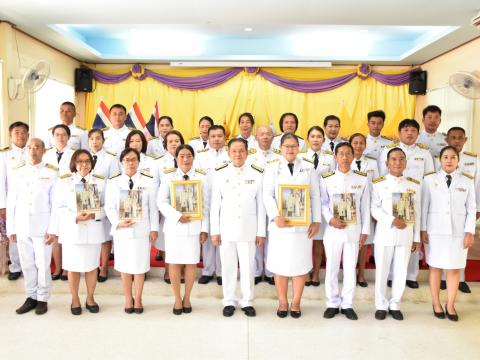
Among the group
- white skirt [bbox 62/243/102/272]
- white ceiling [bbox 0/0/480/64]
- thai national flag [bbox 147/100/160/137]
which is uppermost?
white ceiling [bbox 0/0/480/64]

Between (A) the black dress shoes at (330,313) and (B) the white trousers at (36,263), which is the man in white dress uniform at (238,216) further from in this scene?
(B) the white trousers at (36,263)

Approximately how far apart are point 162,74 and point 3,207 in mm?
5347

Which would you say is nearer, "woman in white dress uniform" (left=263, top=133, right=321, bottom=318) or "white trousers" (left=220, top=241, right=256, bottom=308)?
"woman in white dress uniform" (left=263, top=133, right=321, bottom=318)

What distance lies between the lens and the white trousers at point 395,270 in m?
3.75

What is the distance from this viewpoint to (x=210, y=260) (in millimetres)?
4414

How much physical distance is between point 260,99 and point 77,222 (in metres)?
5.92

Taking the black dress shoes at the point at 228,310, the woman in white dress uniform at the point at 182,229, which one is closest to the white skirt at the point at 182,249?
the woman in white dress uniform at the point at 182,229

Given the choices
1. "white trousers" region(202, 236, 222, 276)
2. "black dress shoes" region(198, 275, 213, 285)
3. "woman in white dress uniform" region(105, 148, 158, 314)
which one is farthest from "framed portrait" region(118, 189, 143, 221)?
"black dress shoes" region(198, 275, 213, 285)

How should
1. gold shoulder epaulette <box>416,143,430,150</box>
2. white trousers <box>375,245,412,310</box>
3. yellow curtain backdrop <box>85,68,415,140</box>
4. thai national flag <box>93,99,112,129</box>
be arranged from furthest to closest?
yellow curtain backdrop <box>85,68,415,140</box> < thai national flag <box>93,99,112,129</box> < gold shoulder epaulette <box>416,143,430,150</box> < white trousers <box>375,245,412,310</box>

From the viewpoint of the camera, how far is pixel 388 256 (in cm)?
377

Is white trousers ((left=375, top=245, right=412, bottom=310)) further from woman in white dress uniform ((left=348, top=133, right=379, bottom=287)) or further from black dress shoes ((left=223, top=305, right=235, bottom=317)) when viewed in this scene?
black dress shoes ((left=223, top=305, right=235, bottom=317))

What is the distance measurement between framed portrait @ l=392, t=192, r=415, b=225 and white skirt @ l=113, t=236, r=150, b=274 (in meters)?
2.18

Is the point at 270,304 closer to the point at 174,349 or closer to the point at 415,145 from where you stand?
the point at 174,349

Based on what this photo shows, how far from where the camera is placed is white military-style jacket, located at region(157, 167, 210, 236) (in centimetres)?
373
